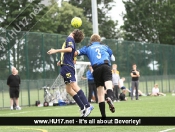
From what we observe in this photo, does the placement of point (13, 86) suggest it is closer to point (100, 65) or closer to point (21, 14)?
point (100, 65)

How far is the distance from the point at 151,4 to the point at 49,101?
49.9 metres

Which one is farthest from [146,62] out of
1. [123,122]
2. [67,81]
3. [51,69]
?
[123,122]

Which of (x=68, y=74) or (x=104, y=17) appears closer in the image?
(x=68, y=74)

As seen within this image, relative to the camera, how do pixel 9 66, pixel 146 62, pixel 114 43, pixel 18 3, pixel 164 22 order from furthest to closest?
pixel 164 22 < pixel 18 3 < pixel 146 62 < pixel 114 43 < pixel 9 66

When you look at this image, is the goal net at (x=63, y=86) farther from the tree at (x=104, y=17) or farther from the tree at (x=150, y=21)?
the tree at (x=104, y=17)

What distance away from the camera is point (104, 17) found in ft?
292

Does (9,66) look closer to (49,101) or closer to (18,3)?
(49,101)

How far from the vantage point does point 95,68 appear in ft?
41.6

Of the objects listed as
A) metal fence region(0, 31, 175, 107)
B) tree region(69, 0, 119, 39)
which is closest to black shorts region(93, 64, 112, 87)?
metal fence region(0, 31, 175, 107)

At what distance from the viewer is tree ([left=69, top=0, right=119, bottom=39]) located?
86.4 m

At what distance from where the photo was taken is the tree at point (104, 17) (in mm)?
86431

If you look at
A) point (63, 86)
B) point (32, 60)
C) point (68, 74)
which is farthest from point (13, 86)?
point (68, 74)

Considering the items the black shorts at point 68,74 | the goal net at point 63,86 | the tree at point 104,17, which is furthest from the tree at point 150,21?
the black shorts at point 68,74

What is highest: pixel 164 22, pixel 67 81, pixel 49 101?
pixel 164 22
